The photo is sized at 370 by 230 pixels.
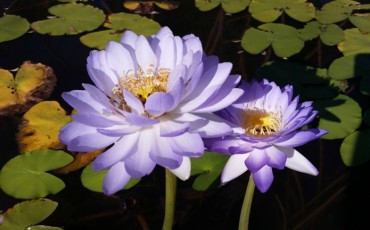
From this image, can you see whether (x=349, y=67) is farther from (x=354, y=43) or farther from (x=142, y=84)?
(x=142, y=84)

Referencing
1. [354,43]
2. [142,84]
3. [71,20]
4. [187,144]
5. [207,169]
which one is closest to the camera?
[187,144]

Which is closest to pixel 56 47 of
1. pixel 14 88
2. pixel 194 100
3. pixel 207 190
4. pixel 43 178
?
pixel 14 88

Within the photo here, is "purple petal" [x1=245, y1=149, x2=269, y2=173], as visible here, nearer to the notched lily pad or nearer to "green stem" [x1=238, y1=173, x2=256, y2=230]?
"green stem" [x1=238, y1=173, x2=256, y2=230]

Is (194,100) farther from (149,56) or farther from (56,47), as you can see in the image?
(56,47)

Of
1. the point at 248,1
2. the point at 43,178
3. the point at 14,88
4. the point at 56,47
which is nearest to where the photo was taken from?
the point at 43,178

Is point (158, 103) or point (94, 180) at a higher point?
point (158, 103)

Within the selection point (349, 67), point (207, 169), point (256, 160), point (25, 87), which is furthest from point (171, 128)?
point (349, 67)
